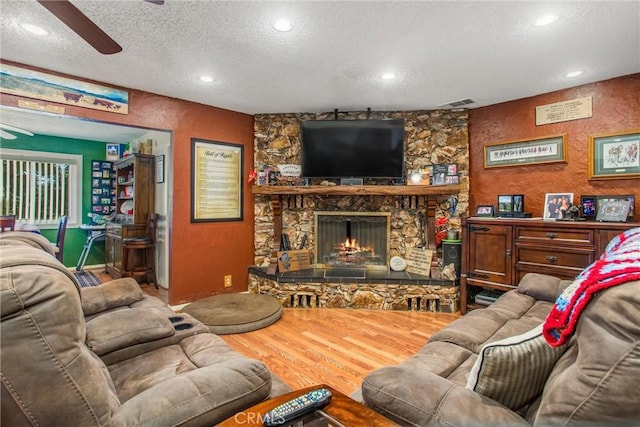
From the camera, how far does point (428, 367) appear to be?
1423 millimetres

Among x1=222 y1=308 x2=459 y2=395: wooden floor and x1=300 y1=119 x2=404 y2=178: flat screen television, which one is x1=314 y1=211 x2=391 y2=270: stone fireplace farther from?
x1=222 y1=308 x2=459 y2=395: wooden floor

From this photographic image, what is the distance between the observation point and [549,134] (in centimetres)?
334

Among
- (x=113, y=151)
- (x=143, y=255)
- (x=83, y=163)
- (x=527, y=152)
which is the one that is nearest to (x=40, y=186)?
(x=83, y=163)

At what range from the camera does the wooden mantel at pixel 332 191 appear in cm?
362

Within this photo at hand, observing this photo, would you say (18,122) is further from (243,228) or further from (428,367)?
(428,367)

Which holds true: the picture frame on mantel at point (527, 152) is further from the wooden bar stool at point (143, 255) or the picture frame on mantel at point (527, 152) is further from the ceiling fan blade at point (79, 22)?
the wooden bar stool at point (143, 255)

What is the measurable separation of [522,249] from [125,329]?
10.6 feet

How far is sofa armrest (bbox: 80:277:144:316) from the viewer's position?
6.37ft

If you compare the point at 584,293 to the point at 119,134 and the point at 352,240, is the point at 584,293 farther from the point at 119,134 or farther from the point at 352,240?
the point at 119,134

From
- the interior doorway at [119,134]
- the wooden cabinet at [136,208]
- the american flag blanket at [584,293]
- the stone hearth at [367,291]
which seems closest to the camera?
the american flag blanket at [584,293]

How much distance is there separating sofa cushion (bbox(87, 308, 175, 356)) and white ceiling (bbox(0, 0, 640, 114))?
175cm

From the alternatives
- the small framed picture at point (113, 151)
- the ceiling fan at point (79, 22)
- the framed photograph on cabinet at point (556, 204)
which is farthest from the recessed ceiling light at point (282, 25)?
the small framed picture at point (113, 151)

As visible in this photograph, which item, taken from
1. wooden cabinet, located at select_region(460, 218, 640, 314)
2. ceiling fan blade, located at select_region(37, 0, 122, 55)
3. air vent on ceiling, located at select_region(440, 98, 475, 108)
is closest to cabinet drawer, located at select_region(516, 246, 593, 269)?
wooden cabinet, located at select_region(460, 218, 640, 314)

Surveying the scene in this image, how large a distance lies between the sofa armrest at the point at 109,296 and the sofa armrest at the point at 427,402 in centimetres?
173
